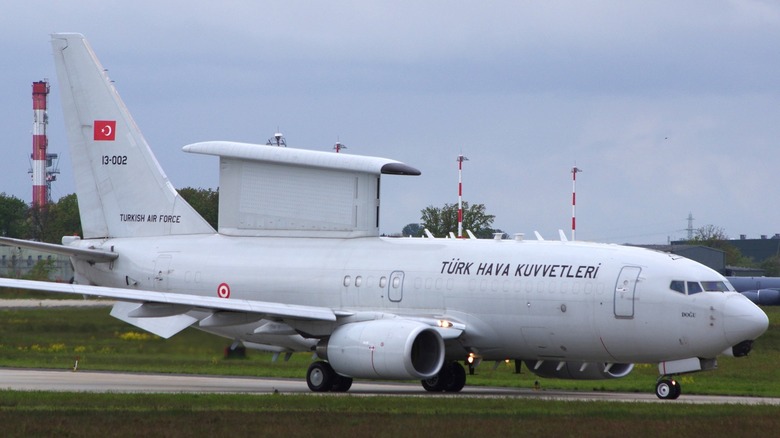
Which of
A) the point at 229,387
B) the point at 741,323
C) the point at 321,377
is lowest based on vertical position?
the point at 229,387

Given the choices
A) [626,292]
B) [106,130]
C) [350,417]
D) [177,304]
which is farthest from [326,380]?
[106,130]

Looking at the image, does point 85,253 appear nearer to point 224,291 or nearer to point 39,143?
point 224,291

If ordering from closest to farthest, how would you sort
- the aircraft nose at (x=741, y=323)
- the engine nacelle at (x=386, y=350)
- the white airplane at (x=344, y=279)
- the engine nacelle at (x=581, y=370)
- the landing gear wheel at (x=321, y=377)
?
the aircraft nose at (x=741, y=323) < the white airplane at (x=344, y=279) < the engine nacelle at (x=386, y=350) < the landing gear wheel at (x=321, y=377) < the engine nacelle at (x=581, y=370)

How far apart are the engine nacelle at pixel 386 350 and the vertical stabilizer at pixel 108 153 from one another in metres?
10.5

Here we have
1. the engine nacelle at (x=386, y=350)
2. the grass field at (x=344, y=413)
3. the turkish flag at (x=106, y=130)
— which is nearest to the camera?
the grass field at (x=344, y=413)

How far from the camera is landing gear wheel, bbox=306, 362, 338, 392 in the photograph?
117 ft

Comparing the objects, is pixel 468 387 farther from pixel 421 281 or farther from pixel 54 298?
pixel 54 298

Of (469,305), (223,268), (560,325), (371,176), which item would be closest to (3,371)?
(223,268)

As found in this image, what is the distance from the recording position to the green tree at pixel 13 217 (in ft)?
430

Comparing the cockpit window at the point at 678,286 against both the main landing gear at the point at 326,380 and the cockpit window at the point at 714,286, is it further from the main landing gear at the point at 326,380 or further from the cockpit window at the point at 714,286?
the main landing gear at the point at 326,380

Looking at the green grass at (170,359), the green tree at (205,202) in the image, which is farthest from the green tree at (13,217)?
the green grass at (170,359)

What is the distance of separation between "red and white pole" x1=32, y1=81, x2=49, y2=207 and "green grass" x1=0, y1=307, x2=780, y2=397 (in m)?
123

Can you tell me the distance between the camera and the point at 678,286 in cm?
3269

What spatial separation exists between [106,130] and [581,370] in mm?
16859
